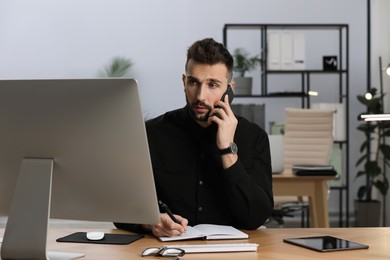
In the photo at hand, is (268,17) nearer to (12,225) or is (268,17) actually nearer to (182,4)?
(182,4)

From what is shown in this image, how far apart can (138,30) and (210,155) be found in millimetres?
5538

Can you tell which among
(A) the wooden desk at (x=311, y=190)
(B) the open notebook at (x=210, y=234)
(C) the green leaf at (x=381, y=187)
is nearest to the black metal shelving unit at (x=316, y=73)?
(C) the green leaf at (x=381, y=187)

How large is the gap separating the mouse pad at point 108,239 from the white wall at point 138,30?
5730mm

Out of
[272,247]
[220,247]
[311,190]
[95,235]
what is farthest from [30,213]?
[311,190]

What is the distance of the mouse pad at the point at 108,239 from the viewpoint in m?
2.11

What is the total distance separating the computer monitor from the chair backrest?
4.22 m

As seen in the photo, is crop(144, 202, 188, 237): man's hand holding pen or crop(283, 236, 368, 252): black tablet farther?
crop(144, 202, 188, 237): man's hand holding pen

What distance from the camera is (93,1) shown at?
7.91 m

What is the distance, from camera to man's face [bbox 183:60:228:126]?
7.88ft

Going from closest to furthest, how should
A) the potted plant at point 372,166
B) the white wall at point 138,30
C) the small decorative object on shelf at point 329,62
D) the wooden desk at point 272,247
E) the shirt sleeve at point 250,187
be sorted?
the wooden desk at point 272,247 → the shirt sleeve at point 250,187 → the potted plant at point 372,166 → the small decorative object on shelf at point 329,62 → the white wall at point 138,30

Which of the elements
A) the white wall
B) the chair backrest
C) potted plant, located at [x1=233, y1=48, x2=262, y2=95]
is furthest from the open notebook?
the white wall

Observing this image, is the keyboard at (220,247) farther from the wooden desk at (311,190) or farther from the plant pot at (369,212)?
the plant pot at (369,212)

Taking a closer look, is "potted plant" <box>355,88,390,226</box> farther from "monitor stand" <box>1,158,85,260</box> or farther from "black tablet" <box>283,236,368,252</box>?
"monitor stand" <box>1,158,85,260</box>

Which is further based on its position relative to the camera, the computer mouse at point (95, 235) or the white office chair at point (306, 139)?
the white office chair at point (306, 139)
